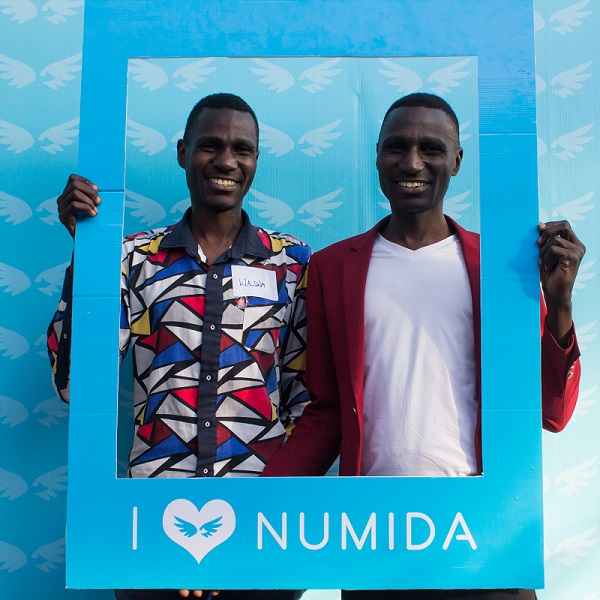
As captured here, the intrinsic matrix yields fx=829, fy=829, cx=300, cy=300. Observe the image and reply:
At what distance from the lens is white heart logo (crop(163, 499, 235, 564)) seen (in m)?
1.96

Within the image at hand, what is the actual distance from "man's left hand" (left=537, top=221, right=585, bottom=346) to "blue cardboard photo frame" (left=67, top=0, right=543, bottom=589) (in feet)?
0.10

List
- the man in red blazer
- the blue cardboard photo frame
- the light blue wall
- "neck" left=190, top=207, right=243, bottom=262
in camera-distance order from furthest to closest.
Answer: the light blue wall → "neck" left=190, top=207, right=243, bottom=262 → the man in red blazer → the blue cardboard photo frame

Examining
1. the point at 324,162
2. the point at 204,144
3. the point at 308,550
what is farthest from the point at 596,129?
the point at 308,550

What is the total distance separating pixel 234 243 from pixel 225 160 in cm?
23

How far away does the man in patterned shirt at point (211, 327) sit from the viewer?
2.19 meters

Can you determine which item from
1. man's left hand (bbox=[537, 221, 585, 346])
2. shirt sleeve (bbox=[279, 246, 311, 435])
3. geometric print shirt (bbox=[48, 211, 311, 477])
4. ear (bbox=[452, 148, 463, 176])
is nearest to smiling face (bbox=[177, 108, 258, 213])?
geometric print shirt (bbox=[48, 211, 311, 477])

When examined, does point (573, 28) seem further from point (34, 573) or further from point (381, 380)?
point (34, 573)

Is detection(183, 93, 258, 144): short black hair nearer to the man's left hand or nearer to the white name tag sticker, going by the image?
the white name tag sticker

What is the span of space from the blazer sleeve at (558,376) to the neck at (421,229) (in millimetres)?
351

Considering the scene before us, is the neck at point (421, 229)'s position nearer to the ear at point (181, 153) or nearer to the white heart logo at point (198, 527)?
the ear at point (181, 153)

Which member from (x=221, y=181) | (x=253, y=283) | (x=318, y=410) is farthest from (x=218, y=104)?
(x=318, y=410)

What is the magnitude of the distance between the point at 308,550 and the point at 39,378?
4.38 feet

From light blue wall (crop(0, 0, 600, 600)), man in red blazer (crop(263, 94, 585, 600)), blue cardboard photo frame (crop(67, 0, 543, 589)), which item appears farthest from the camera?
light blue wall (crop(0, 0, 600, 600))

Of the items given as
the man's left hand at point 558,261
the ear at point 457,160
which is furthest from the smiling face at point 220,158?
the man's left hand at point 558,261
